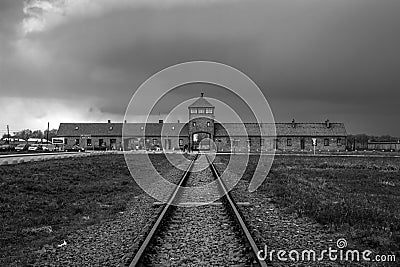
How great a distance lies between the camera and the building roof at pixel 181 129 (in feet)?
298

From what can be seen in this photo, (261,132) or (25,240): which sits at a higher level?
(261,132)

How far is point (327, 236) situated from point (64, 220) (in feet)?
21.4

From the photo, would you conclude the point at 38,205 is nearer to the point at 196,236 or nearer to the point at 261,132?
the point at 196,236

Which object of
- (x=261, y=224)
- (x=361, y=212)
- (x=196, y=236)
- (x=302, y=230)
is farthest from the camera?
(x=361, y=212)

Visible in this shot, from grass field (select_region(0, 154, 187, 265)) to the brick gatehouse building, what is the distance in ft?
224

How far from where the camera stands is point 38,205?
1268 centimetres

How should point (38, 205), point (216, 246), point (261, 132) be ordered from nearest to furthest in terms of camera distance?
point (216, 246) → point (38, 205) → point (261, 132)

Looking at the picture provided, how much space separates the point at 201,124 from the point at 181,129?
24.1 ft

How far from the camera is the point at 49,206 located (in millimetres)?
12633

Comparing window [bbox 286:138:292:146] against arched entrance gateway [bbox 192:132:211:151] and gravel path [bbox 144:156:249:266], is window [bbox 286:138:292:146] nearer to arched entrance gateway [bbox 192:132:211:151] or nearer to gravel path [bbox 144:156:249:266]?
arched entrance gateway [bbox 192:132:211:151]

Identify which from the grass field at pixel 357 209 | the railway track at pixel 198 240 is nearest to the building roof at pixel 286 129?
the grass field at pixel 357 209

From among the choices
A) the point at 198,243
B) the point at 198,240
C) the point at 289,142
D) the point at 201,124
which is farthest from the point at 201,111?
the point at 198,243

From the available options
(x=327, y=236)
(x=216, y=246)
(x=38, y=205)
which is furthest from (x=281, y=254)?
(x=38, y=205)

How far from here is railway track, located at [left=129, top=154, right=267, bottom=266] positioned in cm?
648
